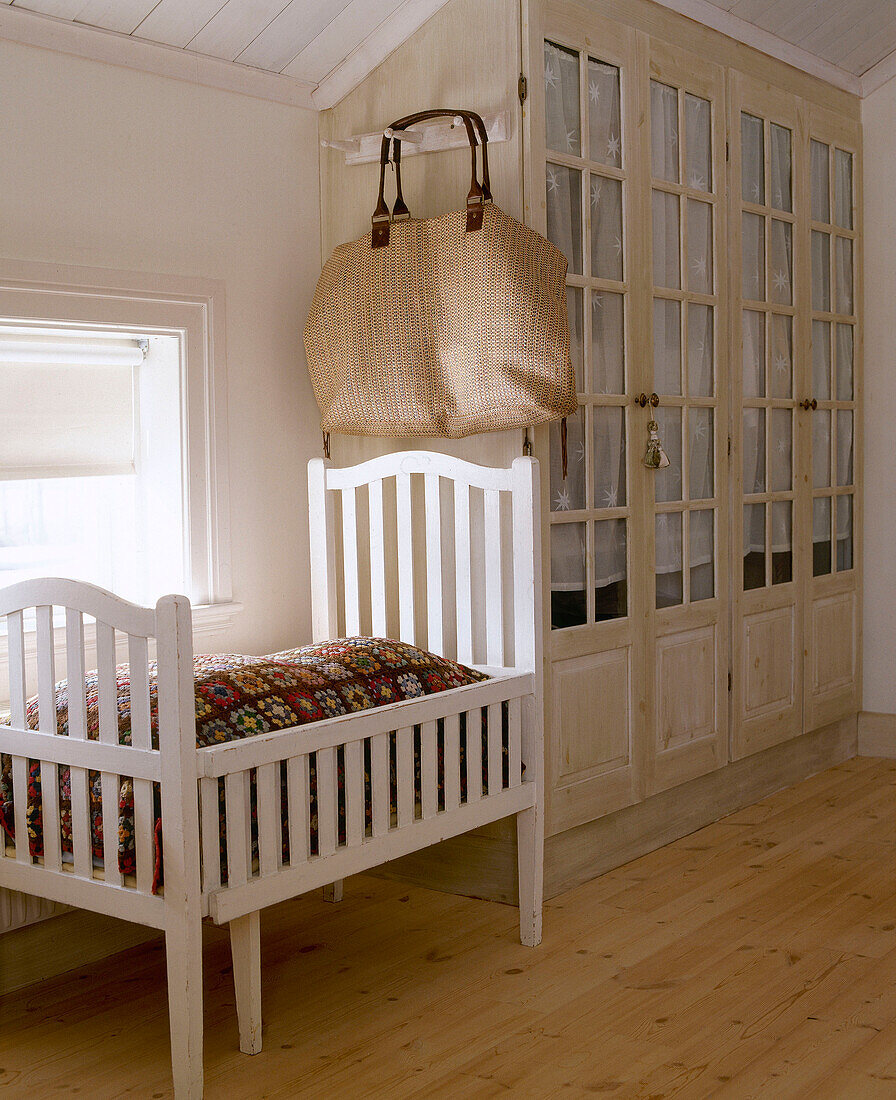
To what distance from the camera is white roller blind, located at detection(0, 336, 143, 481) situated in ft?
8.24

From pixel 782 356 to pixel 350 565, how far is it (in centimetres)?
157

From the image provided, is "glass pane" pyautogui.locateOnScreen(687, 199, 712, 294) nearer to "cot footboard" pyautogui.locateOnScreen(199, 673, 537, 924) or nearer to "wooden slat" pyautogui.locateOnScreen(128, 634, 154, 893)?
"cot footboard" pyautogui.locateOnScreen(199, 673, 537, 924)

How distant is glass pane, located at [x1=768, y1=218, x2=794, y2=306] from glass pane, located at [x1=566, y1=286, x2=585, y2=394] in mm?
964

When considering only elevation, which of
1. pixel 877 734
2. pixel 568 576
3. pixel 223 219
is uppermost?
pixel 223 219

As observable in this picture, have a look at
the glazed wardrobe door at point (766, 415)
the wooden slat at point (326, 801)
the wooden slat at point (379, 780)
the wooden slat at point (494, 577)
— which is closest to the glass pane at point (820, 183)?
the glazed wardrobe door at point (766, 415)

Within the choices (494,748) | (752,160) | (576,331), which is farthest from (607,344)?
(494,748)

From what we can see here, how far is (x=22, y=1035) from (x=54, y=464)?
44.1 inches

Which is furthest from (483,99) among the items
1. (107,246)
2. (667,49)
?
(107,246)

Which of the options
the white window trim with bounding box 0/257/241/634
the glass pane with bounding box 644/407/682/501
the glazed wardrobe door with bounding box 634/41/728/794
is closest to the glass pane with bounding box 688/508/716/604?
the glazed wardrobe door with bounding box 634/41/728/794

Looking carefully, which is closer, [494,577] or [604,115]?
[494,577]

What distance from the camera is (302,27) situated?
274 cm

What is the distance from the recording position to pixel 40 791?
82.5 inches

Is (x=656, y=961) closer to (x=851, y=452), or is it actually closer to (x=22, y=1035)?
(x=22, y=1035)

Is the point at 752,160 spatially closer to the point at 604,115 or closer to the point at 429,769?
the point at 604,115
